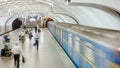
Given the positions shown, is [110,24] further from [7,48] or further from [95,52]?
[95,52]

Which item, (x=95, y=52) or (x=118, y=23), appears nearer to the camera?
(x=95, y=52)

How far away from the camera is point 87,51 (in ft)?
28.1

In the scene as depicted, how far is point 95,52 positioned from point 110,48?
5.98 feet

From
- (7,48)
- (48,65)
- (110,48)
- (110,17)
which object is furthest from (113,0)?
(110,48)

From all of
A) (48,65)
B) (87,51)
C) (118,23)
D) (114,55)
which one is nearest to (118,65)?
(114,55)

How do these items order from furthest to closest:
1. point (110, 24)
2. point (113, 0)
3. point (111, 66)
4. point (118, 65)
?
point (110, 24), point (113, 0), point (111, 66), point (118, 65)

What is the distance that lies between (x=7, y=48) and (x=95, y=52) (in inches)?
534

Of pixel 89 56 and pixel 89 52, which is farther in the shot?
→ pixel 89 52

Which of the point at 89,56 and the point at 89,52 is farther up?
the point at 89,52

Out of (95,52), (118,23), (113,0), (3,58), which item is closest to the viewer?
(95,52)

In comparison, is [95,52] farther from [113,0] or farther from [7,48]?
[7,48]

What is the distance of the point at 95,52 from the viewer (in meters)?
7.05

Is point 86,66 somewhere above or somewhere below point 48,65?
above

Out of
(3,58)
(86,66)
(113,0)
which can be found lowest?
(3,58)
